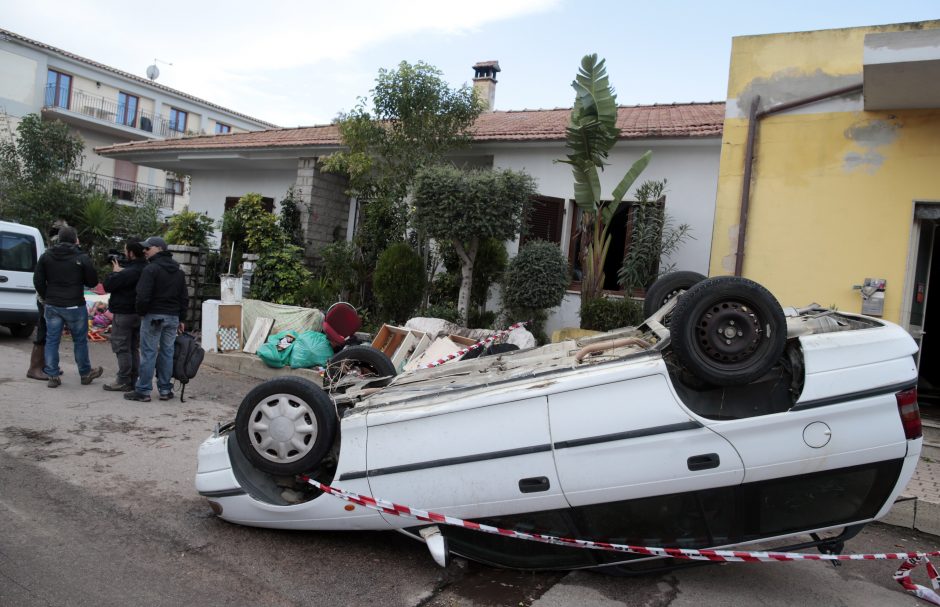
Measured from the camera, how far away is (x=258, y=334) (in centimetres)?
1133

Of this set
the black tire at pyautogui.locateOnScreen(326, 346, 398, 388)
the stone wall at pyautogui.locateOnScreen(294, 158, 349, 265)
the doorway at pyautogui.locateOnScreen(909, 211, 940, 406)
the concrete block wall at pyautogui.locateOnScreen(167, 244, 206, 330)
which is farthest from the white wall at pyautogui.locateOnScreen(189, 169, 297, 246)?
the doorway at pyautogui.locateOnScreen(909, 211, 940, 406)

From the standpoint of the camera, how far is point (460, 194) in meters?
10.5

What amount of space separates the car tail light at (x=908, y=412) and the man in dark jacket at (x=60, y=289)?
27.5 ft

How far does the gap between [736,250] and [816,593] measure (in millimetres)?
5584

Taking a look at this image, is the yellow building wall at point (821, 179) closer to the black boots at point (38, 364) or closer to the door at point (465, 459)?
the door at point (465, 459)

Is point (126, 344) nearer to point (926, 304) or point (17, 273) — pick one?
point (17, 273)

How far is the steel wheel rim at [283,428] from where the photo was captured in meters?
4.10

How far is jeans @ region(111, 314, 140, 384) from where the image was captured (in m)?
7.99

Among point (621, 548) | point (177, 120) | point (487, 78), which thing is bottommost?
point (621, 548)

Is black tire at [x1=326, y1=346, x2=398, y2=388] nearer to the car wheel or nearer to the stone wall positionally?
the car wheel

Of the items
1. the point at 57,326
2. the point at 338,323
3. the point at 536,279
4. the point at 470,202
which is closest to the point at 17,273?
Result: the point at 57,326

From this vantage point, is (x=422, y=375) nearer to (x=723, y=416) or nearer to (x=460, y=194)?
(x=723, y=416)

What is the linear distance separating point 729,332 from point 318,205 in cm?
1318

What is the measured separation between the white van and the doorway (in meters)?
13.2
